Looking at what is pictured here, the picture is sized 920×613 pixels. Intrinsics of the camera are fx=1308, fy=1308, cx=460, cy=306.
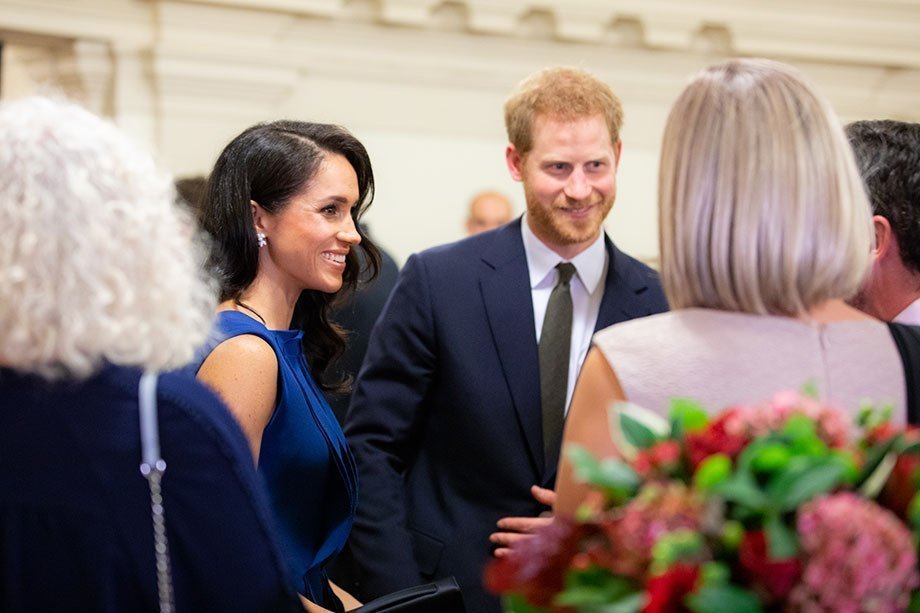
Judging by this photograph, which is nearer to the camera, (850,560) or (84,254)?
(850,560)

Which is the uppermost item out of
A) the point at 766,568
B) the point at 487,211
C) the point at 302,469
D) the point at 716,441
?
the point at 487,211

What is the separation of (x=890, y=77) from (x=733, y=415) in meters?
5.08

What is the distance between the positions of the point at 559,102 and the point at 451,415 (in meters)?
0.81

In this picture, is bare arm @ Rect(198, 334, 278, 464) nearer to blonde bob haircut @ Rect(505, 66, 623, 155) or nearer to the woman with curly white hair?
the woman with curly white hair

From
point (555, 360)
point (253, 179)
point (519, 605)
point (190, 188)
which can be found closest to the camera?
point (519, 605)

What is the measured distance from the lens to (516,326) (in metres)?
3.08

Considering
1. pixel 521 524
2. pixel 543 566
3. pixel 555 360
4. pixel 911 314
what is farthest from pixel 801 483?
pixel 555 360

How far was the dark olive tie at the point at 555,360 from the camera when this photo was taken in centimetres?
298

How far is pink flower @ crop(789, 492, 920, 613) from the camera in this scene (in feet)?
4.23

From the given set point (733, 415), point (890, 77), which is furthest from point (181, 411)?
point (890, 77)

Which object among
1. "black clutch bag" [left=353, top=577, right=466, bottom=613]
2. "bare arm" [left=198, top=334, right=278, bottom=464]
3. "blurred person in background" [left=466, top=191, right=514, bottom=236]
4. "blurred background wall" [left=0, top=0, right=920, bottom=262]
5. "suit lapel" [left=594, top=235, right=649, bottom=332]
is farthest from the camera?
"blurred person in background" [left=466, top=191, right=514, bottom=236]

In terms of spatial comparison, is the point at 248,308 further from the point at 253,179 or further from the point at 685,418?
the point at 685,418

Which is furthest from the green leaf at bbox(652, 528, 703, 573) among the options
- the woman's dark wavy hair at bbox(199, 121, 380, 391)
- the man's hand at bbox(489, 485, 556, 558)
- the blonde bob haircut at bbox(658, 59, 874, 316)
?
the woman's dark wavy hair at bbox(199, 121, 380, 391)

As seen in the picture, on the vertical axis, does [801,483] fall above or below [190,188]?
below
